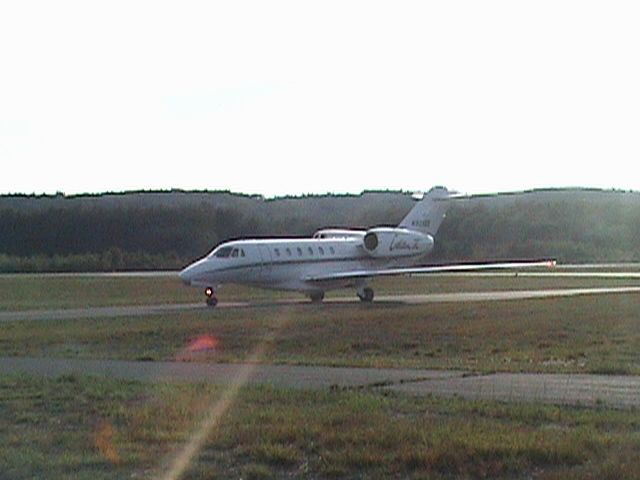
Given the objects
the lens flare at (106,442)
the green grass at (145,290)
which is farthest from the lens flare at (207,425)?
the green grass at (145,290)

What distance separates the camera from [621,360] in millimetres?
20000

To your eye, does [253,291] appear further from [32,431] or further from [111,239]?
[111,239]

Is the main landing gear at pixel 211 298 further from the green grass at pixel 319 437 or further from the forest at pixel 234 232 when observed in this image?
the forest at pixel 234 232

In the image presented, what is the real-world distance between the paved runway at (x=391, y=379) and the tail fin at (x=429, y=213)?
3309 centimetres

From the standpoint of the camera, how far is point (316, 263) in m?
47.2

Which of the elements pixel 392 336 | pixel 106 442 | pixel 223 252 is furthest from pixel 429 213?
pixel 106 442

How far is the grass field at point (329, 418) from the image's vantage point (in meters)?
10.4

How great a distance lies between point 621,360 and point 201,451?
10.7m

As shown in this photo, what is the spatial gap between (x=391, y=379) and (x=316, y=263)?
29670mm

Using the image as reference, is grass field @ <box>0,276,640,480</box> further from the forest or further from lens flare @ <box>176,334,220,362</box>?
the forest

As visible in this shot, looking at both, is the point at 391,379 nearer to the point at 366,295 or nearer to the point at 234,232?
the point at 366,295

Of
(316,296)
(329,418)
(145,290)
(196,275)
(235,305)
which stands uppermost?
(329,418)

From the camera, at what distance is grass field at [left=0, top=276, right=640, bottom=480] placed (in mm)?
10422

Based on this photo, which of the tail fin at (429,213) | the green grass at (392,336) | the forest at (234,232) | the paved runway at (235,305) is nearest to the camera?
the green grass at (392,336)
